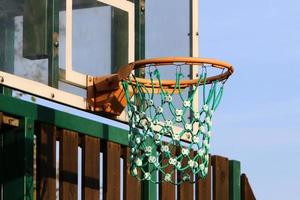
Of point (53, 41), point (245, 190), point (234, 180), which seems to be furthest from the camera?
point (245, 190)

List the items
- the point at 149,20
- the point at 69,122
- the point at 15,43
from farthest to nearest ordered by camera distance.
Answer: the point at 149,20, the point at 69,122, the point at 15,43

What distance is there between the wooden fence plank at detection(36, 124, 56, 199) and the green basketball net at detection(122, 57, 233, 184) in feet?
2.16

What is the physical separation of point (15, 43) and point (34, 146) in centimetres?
96

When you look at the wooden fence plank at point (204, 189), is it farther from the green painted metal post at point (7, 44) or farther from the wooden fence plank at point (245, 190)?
the green painted metal post at point (7, 44)

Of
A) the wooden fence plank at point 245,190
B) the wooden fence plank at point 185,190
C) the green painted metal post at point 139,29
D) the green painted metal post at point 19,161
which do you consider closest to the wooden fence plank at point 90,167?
the green painted metal post at point 19,161

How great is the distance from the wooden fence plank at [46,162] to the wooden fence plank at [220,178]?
8.66 ft

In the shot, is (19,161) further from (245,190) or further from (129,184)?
(245,190)

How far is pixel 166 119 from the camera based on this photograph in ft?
33.1

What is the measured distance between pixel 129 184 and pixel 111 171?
324 mm

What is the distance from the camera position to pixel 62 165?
9.98 metres

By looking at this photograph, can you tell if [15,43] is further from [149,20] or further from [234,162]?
[234,162]

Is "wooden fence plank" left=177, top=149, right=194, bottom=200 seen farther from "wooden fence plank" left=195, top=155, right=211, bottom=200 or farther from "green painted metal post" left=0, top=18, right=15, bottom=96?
"green painted metal post" left=0, top=18, right=15, bottom=96

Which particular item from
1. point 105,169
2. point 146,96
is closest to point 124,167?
point 105,169

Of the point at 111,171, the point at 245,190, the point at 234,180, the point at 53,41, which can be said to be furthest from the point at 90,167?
the point at 245,190
